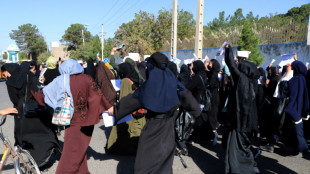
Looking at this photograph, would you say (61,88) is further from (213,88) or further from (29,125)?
(213,88)

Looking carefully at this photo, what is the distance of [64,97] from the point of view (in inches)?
147

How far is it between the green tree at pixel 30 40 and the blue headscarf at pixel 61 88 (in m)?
101

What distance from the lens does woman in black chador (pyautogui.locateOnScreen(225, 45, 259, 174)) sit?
4.30m

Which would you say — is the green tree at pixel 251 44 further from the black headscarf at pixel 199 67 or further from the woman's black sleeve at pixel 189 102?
the woman's black sleeve at pixel 189 102

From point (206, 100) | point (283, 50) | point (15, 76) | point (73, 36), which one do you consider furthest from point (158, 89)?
point (73, 36)

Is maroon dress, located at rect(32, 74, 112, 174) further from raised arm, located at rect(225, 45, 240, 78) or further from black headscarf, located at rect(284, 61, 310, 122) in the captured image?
black headscarf, located at rect(284, 61, 310, 122)

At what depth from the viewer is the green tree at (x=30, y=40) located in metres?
98.2

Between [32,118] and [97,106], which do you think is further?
[32,118]

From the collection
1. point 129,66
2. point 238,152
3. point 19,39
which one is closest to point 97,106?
point 129,66

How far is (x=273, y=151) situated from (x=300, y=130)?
894 mm

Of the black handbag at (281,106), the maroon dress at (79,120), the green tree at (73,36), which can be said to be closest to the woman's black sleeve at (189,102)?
the maroon dress at (79,120)

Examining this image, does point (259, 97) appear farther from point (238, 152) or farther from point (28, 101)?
point (28, 101)

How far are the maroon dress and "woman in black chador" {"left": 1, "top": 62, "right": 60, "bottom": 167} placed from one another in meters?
0.88

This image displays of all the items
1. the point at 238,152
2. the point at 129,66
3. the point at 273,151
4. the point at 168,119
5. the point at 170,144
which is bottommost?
the point at 273,151
